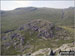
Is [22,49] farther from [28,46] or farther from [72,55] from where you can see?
→ [72,55]

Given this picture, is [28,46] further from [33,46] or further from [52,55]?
[52,55]

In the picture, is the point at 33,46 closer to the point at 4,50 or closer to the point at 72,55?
the point at 4,50

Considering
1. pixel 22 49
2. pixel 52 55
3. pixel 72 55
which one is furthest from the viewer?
pixel 22 49

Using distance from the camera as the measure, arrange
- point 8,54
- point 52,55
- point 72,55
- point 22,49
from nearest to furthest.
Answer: point 72,55, point 52,55, point 8,54, point 22,49

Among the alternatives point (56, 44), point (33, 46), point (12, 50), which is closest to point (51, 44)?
point (56, 44)

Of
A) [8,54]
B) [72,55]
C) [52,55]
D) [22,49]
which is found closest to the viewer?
Answer: [72,55]

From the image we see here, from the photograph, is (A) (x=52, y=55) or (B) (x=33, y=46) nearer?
(A) (x=52, y=55)

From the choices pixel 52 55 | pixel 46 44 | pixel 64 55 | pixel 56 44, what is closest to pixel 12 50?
pixel 46 44

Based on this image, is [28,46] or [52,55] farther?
[28,46]

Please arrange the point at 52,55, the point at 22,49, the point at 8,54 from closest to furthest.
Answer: the point at 52,55 < the point at 8,54 < the point at 22,49
